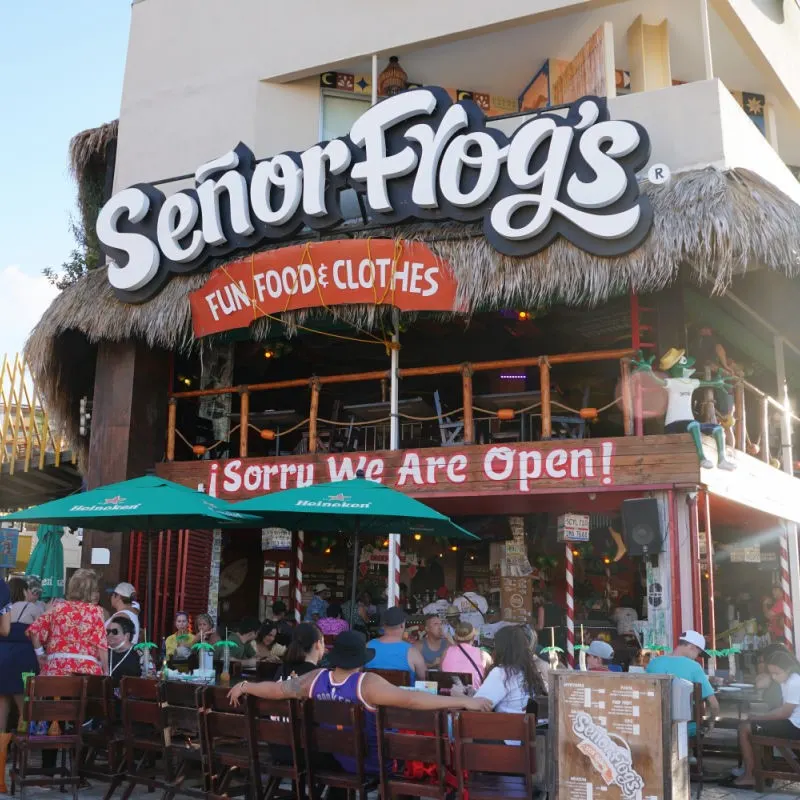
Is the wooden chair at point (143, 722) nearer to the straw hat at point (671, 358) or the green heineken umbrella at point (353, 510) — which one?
the green heineken umbrella at point (353, 510)

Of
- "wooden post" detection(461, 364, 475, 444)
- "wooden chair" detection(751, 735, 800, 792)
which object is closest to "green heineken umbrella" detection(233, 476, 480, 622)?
"wooden post" detection(461, 364, 475, 444)

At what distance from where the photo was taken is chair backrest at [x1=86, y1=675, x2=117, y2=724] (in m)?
7.23

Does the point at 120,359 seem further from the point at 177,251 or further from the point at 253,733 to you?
the point at 253,733

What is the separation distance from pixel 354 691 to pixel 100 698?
2491 millimetres

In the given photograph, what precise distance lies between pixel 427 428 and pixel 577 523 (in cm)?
436

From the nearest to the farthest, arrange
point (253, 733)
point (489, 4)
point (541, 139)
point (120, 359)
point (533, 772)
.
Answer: point (533, 772) → point (253, 733) → point (541, 139) → point (489, 4) → point (120, 359)

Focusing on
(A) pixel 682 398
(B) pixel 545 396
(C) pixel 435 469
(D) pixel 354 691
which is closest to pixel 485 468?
(C) pixel 435 469

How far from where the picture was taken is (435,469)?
12.0 metres

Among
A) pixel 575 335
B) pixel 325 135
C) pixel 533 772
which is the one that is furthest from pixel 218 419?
pixel 533 772

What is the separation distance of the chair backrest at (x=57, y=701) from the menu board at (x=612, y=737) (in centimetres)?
363

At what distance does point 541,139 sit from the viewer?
11.5 m

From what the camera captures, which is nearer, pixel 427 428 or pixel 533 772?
pixel 533 772

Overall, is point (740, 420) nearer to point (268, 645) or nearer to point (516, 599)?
point (516, 599)

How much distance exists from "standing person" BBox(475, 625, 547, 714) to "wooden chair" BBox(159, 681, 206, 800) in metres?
1.92
